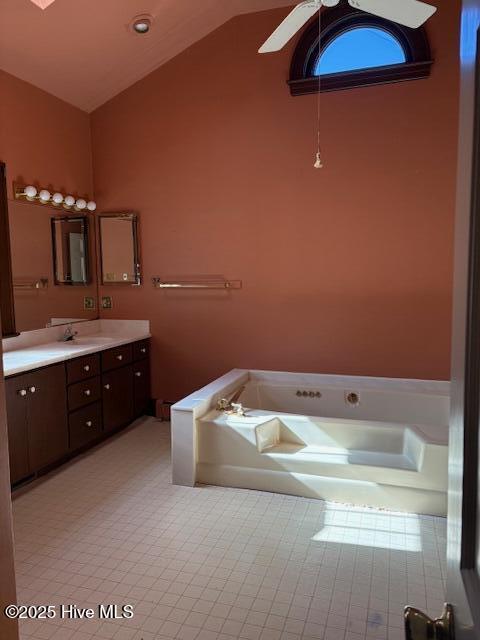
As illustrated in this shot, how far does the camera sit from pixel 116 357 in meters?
3.80

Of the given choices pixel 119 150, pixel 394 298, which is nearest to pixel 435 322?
pixel 394 298

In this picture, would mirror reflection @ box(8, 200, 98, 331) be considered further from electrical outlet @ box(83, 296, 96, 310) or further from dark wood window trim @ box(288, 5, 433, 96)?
dark wood window trim @ box(288, 5, 433, 96)

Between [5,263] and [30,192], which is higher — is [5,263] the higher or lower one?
the lower one

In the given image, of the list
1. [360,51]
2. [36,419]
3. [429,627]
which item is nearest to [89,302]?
[36,419]

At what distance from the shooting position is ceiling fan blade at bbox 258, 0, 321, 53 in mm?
2119

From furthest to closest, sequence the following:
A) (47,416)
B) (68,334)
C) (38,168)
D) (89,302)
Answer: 1. (89,302)
2. (68,334)
3. (38,168)
4. (47,416)

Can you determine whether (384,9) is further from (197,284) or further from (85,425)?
(85,425)

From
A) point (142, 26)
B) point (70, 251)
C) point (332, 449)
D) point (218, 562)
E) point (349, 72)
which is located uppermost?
point (142, 26)

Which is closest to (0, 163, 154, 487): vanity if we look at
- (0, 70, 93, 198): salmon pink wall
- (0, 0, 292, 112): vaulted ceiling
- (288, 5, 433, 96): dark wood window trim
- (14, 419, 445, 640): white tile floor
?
(0, 70, 93, 198): salmon pink wall

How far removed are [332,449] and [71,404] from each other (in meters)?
1.80

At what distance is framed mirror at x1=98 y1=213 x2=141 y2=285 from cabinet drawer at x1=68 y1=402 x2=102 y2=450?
1.29 metres

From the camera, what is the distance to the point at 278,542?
234cm

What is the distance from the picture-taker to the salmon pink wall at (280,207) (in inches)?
138

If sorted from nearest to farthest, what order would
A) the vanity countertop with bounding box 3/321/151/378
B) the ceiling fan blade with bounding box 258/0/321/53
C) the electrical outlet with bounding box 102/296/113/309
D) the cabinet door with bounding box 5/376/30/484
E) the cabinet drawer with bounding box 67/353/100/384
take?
the ceiling fan blade with bounding box 258/0/321/53
the cabinet door with bounding box 5/376/30/484
the vanity countertop with bounding box 3/321/151/378
the cabinet drawer with bounding box 67/353/100/384
the electrical outlet with bounding box 102/296/113/309
